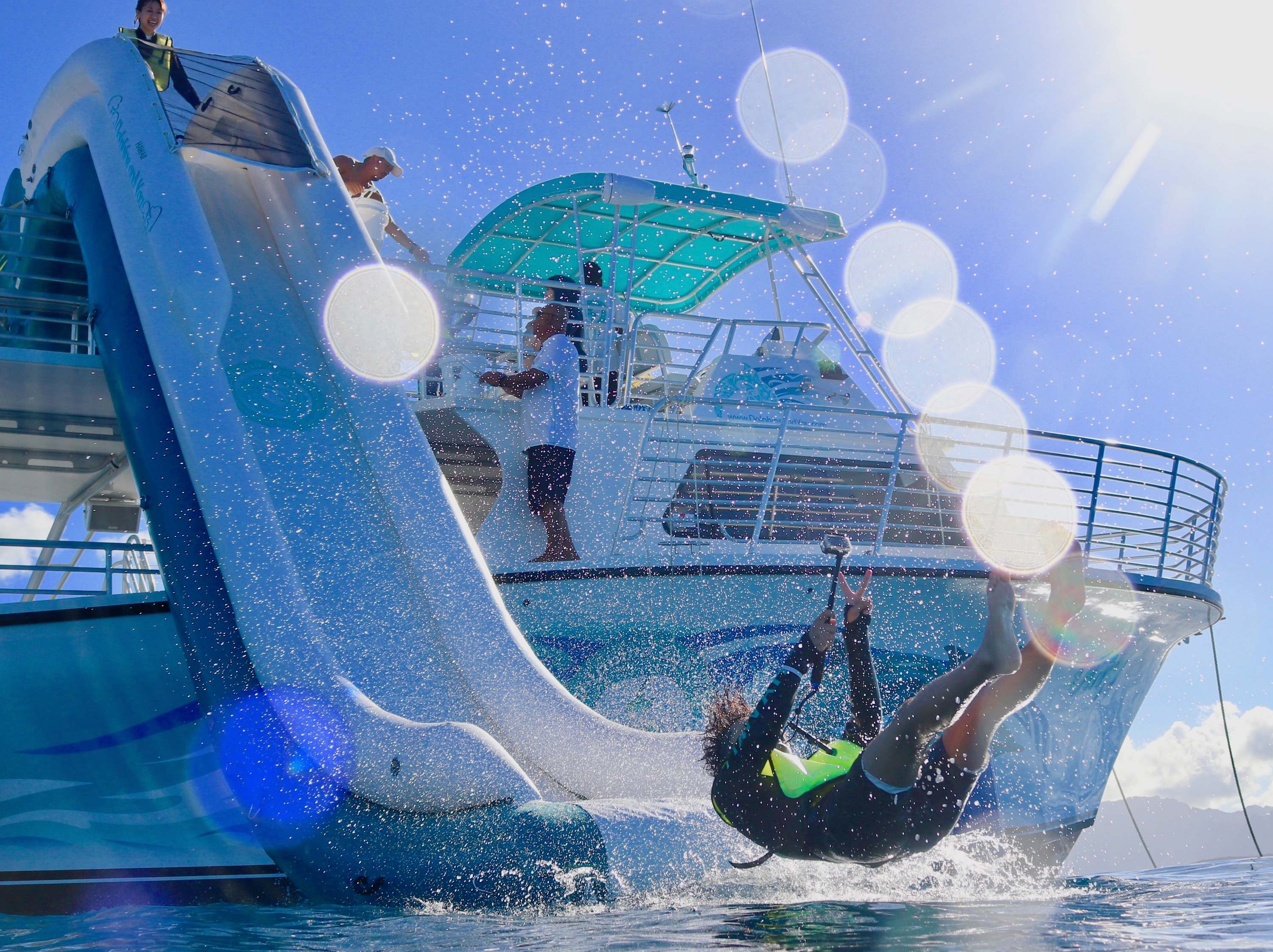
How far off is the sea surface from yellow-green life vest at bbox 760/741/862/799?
41 cm

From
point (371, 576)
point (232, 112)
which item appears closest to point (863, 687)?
point (371, 576)

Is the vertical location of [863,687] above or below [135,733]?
above

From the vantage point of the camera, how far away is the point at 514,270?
364 inches

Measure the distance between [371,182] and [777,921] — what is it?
5.93m

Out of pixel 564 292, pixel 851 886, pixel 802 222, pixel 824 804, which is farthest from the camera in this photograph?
pixel 564 292

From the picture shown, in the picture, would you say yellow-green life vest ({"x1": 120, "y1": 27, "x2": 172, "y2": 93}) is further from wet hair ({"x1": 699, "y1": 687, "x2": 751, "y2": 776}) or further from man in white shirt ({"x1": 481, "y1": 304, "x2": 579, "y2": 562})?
wet hair ({"x1": 699, "y1": 687, "x2": 751, "y2": 776})

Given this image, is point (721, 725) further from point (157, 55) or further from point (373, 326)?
point (157, 55)

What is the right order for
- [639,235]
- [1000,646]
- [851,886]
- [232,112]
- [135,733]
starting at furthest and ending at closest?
[639,235], [232,112], [135,733], [851,886], [1000,646]

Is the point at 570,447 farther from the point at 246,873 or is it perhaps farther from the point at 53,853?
the point at 53,853

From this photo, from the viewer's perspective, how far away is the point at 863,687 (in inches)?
155

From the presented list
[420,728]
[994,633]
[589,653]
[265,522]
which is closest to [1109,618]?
[589,653]

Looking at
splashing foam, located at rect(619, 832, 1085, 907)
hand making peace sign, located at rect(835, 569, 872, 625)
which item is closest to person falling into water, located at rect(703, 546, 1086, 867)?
splashing foam, located at rect(619, 832, 1085, 907)

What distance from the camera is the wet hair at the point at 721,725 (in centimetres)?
359

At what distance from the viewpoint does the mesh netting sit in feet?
17.2
